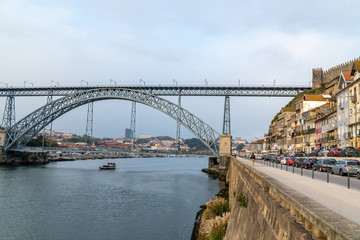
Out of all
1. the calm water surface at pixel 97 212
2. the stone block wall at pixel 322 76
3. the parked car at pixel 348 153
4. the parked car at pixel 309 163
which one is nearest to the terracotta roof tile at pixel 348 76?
the parked car at pixel 348 153

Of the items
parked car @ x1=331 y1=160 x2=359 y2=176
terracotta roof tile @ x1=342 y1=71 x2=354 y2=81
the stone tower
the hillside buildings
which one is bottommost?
parked car @ x1=331 y1=160 x2=359 y2=176

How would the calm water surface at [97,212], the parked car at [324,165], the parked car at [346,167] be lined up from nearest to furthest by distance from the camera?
the parked car at [346,167]
the calm water surface at [97,212]
the parked car at [324,165]

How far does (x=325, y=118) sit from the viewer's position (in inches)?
2183

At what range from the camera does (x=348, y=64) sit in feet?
260

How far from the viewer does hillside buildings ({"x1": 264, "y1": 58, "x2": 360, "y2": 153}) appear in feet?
143

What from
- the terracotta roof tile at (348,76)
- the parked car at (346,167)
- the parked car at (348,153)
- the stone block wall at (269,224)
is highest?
the terracotta roof tile at (348,76)

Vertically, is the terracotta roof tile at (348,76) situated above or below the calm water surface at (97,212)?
above

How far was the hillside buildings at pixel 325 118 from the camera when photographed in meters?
43.7

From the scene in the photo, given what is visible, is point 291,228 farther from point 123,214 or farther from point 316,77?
point 316,77

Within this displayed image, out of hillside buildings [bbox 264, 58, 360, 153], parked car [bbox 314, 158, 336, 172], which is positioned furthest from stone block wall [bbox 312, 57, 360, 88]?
parked car [bbox 314, 158, 336, 172]

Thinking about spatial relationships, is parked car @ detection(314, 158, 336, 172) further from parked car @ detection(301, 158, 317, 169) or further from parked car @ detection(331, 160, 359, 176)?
parked car @ detection(301, 158, 317, 169)

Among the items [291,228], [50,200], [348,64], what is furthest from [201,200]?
[348,64]

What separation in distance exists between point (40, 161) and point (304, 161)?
10002 cm

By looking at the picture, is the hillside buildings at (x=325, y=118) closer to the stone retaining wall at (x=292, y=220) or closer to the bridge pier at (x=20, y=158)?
the stone retaining wall at (x=292, y=220)
